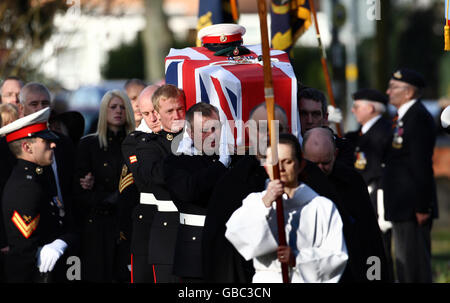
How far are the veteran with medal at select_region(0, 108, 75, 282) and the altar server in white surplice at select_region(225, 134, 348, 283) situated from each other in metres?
2.27

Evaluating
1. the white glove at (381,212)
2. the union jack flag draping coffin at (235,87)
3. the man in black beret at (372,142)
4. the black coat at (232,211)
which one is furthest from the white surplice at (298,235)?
the white glove at (381,212)

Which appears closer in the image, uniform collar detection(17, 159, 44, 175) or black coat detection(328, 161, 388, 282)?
black coat detection(328, 161, 388, 282)

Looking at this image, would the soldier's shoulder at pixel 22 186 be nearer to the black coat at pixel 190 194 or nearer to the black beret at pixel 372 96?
the black coat at pixel 190 194

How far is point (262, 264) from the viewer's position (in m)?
5.12

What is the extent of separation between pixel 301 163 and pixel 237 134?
3.93 feet

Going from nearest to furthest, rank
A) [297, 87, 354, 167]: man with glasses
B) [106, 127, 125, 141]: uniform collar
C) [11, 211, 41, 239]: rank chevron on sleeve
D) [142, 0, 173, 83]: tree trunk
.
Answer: [297, 87, 354, 167]: man with glasses → [11, 211, 41, 239]: rank chevron on sleeve → [106, 127, 125, 141]: uniform collar → [142, 0, 173, 83]: tree trunk

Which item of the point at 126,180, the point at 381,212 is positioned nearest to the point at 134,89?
the point at 126,180

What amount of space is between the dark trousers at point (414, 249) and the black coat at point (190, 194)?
12.6 ft

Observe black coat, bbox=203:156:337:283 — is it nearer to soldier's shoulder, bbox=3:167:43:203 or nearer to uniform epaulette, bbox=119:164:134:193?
soldier's shoulder, bbox=3:167:43:203

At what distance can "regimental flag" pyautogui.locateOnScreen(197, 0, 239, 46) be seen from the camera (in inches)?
360

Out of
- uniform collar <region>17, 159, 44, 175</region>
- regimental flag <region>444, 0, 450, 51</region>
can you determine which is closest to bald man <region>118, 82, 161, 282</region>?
uniform collar <region>17, 159, 44, 175</region>

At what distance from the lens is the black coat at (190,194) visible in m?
5.78

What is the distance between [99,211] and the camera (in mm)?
8336

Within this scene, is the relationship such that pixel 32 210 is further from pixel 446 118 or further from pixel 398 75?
pixel 398 75
